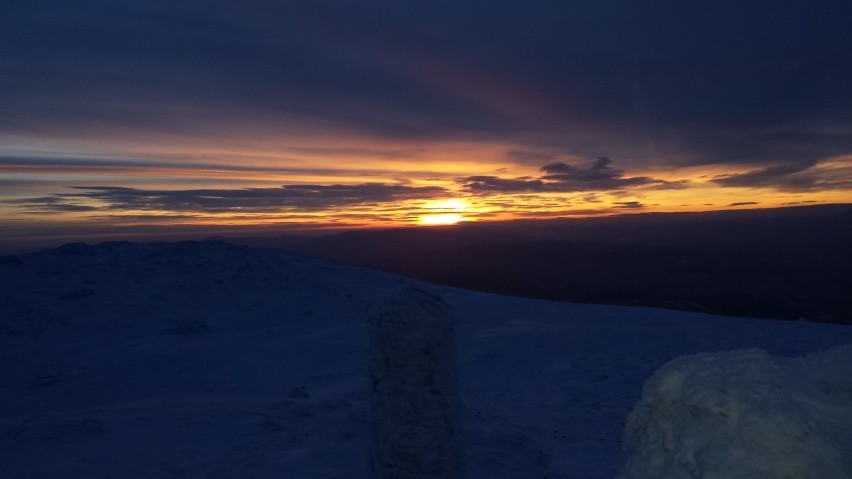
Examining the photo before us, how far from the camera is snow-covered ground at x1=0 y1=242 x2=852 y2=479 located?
636 centimetres

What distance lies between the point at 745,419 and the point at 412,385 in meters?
2.82

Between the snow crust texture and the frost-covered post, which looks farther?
the frost-covered post

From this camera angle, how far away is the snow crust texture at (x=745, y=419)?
2.26 meters

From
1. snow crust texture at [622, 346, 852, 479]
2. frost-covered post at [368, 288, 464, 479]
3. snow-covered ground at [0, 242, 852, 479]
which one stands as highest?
snow crust texture at [622, 346, 852, 479]

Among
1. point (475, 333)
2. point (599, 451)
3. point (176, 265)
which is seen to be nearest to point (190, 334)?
point (176, 265)

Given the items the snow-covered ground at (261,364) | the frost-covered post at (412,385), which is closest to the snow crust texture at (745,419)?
the frost-covered post at (412,385)

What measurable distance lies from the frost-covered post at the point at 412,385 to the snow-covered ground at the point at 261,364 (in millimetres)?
315

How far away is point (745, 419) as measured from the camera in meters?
2.38

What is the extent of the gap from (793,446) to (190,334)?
13.4 m

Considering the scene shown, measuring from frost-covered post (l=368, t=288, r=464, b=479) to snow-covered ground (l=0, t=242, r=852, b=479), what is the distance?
0.32 m

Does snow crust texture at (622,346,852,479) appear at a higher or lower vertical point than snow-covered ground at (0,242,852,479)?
higher

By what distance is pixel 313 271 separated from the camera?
20078 millimetres

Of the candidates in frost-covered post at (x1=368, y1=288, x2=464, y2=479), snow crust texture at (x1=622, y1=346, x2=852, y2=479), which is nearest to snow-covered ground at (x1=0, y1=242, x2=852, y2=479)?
frost-covered post at (x1=368, y1=288, x2=464, y2=479)

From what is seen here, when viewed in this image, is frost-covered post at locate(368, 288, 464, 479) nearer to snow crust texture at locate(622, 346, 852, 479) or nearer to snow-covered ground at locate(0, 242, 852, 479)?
snow-covered ground at locate(0, 242, 852, 479)
